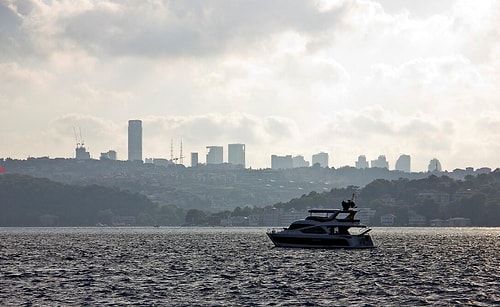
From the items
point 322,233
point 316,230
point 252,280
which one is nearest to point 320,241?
point 322,233

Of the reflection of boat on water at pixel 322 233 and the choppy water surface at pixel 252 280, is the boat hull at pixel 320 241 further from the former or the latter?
the choppy water surface at pixel 252 280

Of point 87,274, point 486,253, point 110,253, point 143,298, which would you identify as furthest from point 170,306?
point 486,253

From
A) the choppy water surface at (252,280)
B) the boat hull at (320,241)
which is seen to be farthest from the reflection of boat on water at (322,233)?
the choppy water surface at (252,280)

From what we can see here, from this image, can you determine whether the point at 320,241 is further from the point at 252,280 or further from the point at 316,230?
the point at 252,280

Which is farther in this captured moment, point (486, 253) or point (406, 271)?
point (486, 253)

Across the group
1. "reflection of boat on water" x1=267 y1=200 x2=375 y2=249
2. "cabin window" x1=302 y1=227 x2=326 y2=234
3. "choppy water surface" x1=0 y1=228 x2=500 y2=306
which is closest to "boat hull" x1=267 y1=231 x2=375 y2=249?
"reflection of boat on water" x1=267 y1=200 x2=375 y2=249

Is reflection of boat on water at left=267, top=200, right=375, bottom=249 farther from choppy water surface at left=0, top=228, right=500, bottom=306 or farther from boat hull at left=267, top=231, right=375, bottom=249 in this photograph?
choppy water surface at left=0, top=228, right=500, bottom=306

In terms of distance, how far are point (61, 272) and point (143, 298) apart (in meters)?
33.1

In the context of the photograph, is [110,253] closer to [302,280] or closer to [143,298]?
[302,280]

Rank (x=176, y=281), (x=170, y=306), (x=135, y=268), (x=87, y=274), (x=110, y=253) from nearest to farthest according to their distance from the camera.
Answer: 1. (x=170, y=306)
2. (x=176, y=281)
3. (x=87, y=274)
4. (x=135, y=268)
5. (x=110, y=253)

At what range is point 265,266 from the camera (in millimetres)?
130000

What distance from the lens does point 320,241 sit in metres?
170

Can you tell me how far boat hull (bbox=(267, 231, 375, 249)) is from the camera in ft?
558

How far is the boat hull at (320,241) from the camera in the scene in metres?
170
